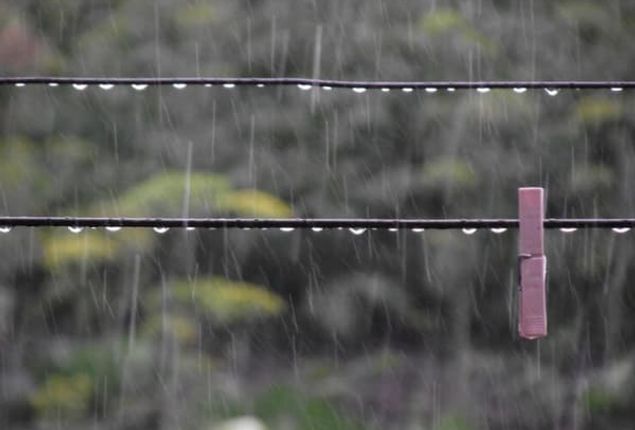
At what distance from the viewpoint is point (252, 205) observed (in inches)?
130

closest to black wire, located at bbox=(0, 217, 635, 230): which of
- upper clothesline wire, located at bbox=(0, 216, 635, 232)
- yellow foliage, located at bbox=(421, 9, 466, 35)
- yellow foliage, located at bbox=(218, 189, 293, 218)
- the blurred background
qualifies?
upper clothesline wire, located at bbox=(0, 216, 635, 232)

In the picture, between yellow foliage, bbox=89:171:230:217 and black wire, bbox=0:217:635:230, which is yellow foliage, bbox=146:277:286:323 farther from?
black wire, bbox=0:217:635:230

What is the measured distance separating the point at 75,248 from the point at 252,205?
0.67 m

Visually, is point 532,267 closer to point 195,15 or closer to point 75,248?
point 75,248

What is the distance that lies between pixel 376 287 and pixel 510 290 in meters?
0.59

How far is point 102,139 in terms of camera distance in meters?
3.91

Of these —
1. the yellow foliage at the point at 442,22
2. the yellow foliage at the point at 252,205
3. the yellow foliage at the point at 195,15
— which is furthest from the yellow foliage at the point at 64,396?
the yellow foliage at the point at 442,22

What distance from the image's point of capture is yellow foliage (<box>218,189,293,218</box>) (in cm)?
331

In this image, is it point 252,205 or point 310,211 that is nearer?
point 252,205

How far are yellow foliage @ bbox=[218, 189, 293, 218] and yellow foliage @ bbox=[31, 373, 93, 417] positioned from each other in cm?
75

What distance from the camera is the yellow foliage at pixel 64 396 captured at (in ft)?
10.5

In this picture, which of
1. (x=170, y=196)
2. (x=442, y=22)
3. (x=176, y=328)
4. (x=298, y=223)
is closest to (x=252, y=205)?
(x=170, y=196)

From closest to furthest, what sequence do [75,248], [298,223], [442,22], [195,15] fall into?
1. [298,223]
2. [75,248]
3. [442,22]
4. [195,15]

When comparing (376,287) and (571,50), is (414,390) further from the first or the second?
(571,50)
